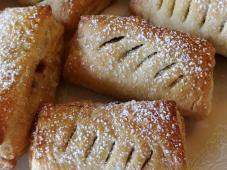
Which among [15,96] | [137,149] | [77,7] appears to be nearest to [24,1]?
[77,7]

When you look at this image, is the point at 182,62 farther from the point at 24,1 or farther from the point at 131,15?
the point at 24,1

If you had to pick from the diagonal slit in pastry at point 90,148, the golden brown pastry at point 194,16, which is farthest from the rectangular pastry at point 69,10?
the diagonal slit in pastry at point 90,148

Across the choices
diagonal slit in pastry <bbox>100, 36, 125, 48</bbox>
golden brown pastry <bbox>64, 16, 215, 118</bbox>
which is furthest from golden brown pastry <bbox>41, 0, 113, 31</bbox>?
diagonal slit in pastry <bbox>100, 36, 125, 48</bbox>

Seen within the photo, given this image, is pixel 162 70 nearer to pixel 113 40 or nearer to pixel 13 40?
pixel 113 40

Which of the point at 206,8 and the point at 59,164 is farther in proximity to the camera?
the point at 206,8

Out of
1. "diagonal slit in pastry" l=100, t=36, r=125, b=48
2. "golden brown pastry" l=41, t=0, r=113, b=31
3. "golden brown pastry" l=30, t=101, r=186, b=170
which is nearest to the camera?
"golden brown pastry" l=30, t=101, r=186, b=170

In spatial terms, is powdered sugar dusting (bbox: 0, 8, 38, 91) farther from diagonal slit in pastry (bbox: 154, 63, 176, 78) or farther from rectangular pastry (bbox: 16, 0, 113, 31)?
diagonal slit in pastry (bbox: 154, 63, 176, 78)
